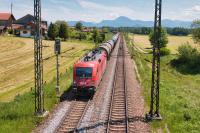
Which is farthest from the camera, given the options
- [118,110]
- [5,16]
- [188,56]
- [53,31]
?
[5,16]

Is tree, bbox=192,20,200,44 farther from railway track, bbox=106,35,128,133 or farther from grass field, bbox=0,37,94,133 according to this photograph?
railway track, bbox=106,35,128,133

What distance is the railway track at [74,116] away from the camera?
21797mm

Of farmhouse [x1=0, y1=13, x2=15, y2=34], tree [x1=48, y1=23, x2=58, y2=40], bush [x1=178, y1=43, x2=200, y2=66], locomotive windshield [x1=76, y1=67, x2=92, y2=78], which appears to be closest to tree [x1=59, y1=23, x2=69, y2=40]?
tree [x1=48, y1=23, x2=58, y2=40]

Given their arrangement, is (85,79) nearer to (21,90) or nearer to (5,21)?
(21,90)

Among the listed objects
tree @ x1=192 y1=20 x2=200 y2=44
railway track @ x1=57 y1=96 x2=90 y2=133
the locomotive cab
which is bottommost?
railway track @ x1=57 y1=96 x2=90 y2=133

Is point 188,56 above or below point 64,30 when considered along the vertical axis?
below

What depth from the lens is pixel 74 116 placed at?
24625mm

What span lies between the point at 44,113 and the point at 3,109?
143 inches

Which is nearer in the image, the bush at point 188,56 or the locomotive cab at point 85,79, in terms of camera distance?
the locomotive cab at point 85,79

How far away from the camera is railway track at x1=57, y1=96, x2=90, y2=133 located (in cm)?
2180

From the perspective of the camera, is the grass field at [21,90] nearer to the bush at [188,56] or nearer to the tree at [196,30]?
the bush at [188,56]

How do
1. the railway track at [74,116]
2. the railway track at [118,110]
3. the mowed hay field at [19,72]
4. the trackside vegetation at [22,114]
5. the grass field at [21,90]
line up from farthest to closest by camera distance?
1. the mowed hay field at [19,72]
2. the grass field at [21,90]
3. the railway track at [118,110]
4. the railway track at [74,116]
5. the trackside vegetation at [22,114]

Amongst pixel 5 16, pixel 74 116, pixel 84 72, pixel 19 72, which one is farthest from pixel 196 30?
pixel 5 16

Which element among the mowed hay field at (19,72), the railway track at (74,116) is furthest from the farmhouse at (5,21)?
the railway track at (74,116)
